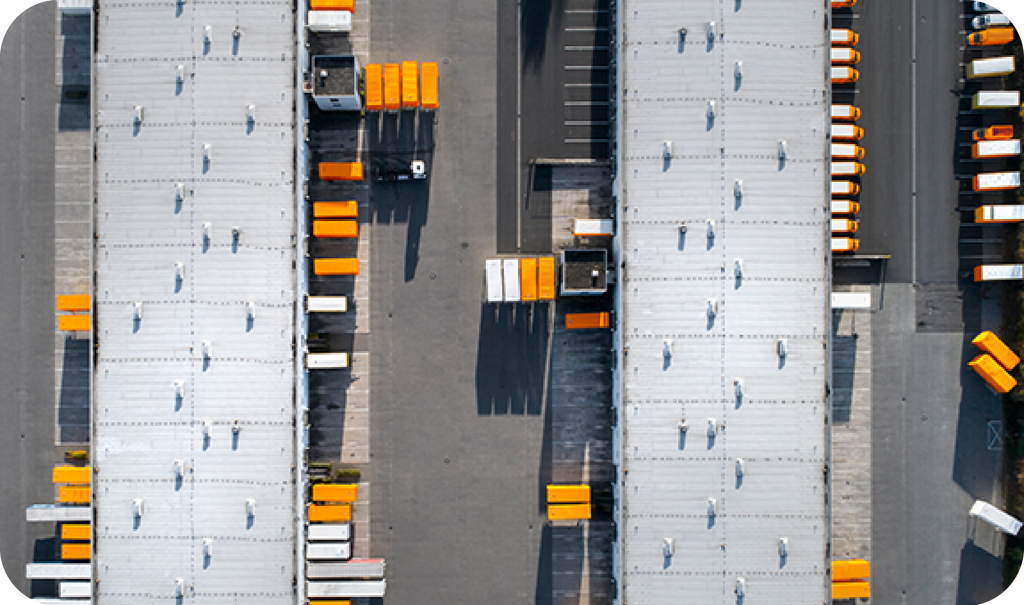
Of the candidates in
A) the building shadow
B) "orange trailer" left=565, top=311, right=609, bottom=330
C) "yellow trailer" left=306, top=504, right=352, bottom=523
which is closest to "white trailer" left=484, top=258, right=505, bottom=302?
the building shadow

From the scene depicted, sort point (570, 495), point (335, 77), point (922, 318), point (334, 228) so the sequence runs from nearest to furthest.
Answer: point (335, 77), point (570, 495), point (334, 228), point (922, 318)

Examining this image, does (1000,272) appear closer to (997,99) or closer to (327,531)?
(997,99)

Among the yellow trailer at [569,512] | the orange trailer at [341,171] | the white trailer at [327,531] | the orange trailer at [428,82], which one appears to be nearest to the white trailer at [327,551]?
the white trailer at [327,531]

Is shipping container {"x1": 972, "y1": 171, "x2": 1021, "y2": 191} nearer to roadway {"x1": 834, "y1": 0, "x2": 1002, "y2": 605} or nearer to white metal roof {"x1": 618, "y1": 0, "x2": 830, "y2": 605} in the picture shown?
A: roadway {"x1": 834, "y1": 0, "x2": 1002, "y2": 605}

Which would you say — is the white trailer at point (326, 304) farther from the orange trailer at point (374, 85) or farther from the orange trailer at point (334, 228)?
the orange trailer at point (374, 85)

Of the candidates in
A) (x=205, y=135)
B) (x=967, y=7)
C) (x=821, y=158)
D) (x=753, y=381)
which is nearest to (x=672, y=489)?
(x=753, y=381)

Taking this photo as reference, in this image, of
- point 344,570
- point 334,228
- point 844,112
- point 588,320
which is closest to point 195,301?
point 334,228
